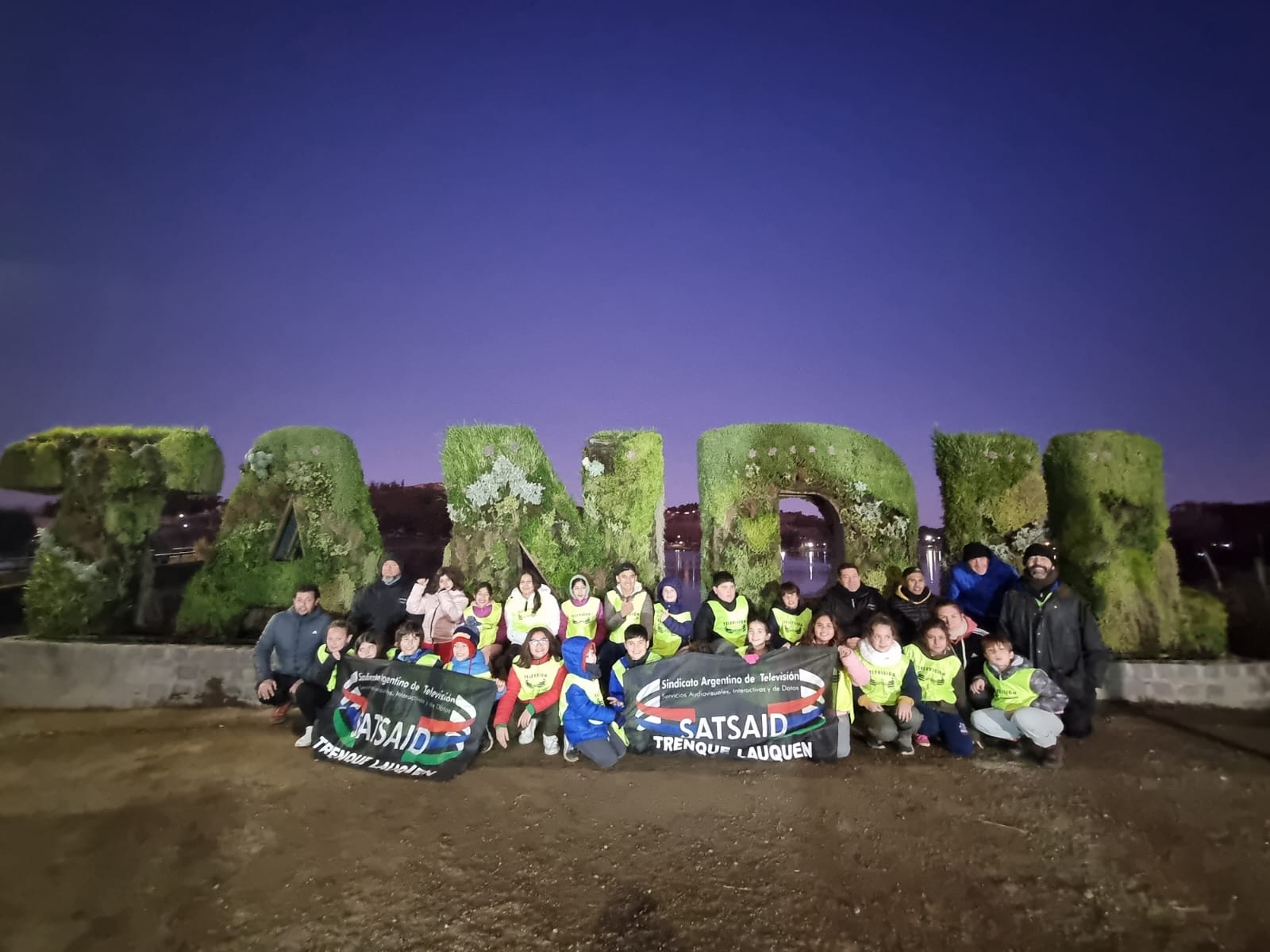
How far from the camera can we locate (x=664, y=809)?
14.5 ft

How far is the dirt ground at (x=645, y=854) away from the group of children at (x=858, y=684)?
0.77 feet

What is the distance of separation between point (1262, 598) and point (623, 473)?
9.27 metres

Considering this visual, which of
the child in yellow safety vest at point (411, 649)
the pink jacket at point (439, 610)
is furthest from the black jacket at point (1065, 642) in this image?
the pink jacket at point (439, 610)

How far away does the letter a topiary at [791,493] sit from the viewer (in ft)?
24.9

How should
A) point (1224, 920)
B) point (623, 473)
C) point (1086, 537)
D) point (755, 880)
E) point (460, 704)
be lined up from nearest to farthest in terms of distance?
point (1224, 920)
point (755, 880)
point (460, 704)
point (1086, 537)
point (623, 473)

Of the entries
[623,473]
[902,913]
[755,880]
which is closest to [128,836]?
[755,880]

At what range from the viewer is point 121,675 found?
7.13 meters

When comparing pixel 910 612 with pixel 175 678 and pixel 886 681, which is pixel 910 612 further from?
pixel 175 678

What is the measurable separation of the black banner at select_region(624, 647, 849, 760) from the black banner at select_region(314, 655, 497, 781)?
136cm

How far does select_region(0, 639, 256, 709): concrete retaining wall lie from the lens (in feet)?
22.9

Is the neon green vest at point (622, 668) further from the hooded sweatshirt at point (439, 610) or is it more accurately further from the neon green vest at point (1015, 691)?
the neon green vest at point (1015, 691)

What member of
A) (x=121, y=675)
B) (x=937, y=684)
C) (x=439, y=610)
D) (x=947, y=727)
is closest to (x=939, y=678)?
(x=937, y=684)

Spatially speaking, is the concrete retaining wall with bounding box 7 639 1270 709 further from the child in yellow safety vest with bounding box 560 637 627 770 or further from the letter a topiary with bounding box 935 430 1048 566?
the child in yellow safety vest with bounding box 560 637 627 770

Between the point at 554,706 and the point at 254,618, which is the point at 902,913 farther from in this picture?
the point at 254,618
